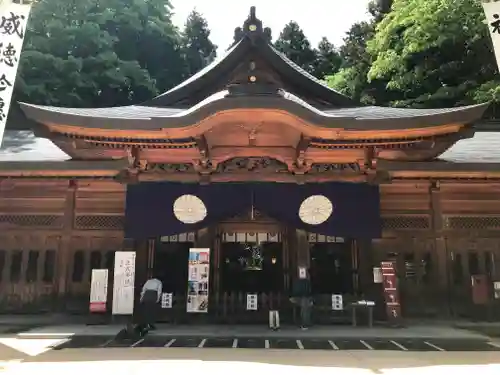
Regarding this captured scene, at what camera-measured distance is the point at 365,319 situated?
30.0 feet

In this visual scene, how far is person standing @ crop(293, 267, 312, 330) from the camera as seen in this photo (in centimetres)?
862

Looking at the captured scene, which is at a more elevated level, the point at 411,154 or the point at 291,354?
the point at 411,154

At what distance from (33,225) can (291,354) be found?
6.66 m

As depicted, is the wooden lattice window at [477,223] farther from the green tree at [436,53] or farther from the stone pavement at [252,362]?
the green tree at [436,53]

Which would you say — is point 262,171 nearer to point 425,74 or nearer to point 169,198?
point 169,198

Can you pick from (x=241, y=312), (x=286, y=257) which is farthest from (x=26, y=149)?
(x=286, y=257)

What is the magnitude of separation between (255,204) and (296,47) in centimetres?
Answer: 2948

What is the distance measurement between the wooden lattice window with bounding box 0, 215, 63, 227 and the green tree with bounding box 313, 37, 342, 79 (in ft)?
87.6

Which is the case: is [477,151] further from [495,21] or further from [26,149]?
[26,149]

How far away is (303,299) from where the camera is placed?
870 cm

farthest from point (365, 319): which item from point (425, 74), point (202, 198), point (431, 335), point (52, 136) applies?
point (425, 74)

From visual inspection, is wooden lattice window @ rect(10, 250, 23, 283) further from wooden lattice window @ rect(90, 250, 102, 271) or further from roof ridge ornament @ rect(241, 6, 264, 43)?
A: roof ridge ornament @ rect(241, 6, 264, 43)

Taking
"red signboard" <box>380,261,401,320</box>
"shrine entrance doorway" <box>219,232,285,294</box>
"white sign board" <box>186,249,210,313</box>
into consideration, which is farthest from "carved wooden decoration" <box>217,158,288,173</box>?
"red signboard" <box>380,261,401,320</box>

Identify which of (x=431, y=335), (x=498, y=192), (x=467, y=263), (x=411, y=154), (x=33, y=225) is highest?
(x=411, y=154)
